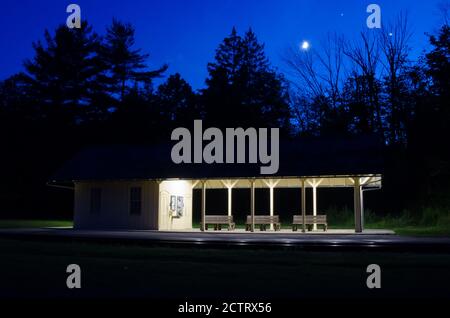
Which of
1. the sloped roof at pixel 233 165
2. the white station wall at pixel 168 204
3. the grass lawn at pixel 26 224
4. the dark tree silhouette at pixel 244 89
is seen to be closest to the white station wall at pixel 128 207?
the white station wall at pixel 168 204

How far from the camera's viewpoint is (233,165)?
72.1ft

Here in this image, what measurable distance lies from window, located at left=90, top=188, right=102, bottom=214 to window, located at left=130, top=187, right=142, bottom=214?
5.15 ft

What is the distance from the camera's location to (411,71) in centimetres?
3469

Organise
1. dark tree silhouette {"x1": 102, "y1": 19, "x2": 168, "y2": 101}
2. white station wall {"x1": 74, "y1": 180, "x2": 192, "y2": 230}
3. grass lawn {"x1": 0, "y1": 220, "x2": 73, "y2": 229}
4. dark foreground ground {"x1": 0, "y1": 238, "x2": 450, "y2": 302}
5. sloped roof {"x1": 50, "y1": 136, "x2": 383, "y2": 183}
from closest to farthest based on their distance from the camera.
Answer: dark foreground ground {"x1": 0, "y1": 238, "x2": 450, "y2": 302} → sloped roof {"x1": 50, "y1": 136, "x2": 383, "y2": 183} → white station wall {"x1": 74, "y1": 180, "x2": 192, "y2": 230} → grass lawn {"x1": 0, "y1": 220, "x2": 73, "y2": 229} → dark tree silhouette {"x1": 102, "y1": 19, "x2": 168, "y2": 101}

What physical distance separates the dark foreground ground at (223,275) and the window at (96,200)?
910 cm

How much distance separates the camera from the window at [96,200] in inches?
918

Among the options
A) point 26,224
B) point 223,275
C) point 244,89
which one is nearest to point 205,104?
point 244,89

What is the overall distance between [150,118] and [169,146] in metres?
17.8

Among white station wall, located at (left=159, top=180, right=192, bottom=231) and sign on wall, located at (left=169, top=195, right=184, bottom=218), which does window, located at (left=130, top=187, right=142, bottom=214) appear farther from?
sign on wall, located at (left=169, top=195, right=184, bottom=218)

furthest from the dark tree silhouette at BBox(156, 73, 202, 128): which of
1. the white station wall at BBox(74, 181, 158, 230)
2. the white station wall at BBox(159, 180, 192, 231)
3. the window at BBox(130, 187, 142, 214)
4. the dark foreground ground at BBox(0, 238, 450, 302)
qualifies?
the dark foreground ground at BBox(0, 238, 450, 302)

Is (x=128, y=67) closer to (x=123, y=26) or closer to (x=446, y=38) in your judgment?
(x=123, y=26)

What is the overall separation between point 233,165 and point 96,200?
615 centimetres

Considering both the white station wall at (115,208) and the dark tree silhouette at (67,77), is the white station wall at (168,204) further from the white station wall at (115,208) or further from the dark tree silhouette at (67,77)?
the dark tree silhouette at (67,77)

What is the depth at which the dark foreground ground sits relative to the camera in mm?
7645
